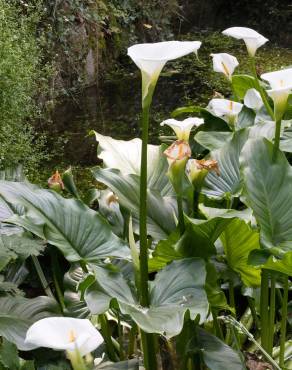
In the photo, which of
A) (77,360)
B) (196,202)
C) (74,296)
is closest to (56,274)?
(74,296)

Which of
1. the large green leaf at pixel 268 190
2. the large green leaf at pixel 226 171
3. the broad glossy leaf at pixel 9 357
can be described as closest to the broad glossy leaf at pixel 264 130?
the large green leaf at pixel 226 171

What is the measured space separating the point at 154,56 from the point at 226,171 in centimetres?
66

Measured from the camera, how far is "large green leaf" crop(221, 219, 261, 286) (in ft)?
3.88

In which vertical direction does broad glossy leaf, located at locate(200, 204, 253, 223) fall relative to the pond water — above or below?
below

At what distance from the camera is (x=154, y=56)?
0.96 m


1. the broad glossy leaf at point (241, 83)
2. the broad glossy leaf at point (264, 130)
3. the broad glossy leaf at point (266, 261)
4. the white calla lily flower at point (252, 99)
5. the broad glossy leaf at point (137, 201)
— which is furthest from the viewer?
the broad glossy leaf at point (241, 83)

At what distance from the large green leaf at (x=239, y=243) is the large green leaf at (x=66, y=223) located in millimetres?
231

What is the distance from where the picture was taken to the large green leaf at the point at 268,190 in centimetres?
114

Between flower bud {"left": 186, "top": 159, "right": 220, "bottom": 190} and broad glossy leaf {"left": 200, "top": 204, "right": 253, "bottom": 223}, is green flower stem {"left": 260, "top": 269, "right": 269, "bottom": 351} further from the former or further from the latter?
flower bud {"left": 186, "top": 159, "right": 220, "bottom": 190}

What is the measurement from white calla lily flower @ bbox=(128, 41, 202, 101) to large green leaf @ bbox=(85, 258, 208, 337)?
0.36m

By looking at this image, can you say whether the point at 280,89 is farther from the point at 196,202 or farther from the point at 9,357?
the point at 9,357

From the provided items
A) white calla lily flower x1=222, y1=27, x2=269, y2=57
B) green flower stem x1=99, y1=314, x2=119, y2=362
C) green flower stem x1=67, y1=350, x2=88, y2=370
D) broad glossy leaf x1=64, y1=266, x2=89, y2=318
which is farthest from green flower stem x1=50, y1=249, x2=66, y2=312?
white calla lily flower x1=222, y1=27, x2=269, y2=57

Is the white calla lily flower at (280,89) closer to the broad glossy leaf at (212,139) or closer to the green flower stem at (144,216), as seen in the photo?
the green flower stem at (144,216)

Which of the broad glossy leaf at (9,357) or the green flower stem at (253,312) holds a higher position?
the broad glossy leaf at (9,357)
